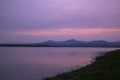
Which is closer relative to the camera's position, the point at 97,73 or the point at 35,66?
the point at 97,73

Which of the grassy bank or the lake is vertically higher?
the grassy bank

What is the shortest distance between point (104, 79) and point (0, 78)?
21.7 m

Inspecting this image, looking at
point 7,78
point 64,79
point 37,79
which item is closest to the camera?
point 64,79

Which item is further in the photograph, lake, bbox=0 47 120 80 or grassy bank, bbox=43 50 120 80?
lake, bbox=0 47 120 80

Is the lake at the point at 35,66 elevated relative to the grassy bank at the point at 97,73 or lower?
lower

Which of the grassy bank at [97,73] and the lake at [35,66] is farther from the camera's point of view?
the lake at [35,66]

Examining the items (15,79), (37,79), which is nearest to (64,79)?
(37,79)

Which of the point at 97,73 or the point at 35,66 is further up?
the point at 97,73

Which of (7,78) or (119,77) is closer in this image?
(119,77)

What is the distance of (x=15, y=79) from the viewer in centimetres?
3519

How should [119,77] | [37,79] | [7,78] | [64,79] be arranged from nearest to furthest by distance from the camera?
1. [119,77]
2. [64,79]
3. [37,79]
4. [7,78]

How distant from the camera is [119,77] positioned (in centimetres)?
1722

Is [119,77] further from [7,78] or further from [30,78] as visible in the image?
[7,78]

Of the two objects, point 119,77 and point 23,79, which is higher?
point 119,77
